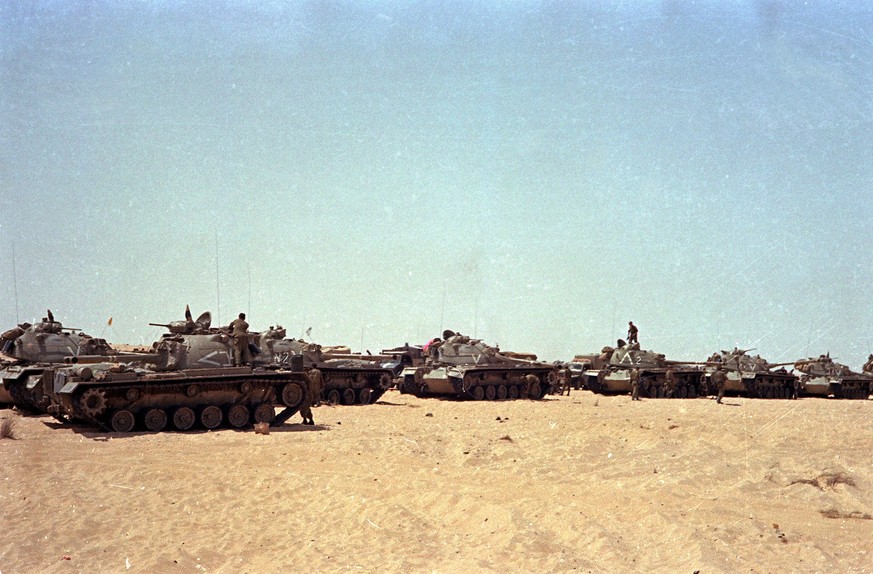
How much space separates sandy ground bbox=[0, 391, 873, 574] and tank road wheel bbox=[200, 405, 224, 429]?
40.3 inches

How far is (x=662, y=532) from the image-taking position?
34.5 feet

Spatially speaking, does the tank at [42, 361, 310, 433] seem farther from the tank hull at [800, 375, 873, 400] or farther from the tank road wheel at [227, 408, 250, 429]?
the tank hull at [800, 375, 873, 400]

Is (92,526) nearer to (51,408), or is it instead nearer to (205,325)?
(51,408)

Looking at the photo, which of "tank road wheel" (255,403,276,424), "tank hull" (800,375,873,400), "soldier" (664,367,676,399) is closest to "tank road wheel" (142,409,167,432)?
"tank road wheel" (255,403,276,424)

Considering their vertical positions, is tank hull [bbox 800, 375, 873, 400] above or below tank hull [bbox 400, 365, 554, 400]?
below

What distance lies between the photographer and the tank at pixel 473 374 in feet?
103

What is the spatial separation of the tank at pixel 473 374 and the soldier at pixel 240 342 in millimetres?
11977

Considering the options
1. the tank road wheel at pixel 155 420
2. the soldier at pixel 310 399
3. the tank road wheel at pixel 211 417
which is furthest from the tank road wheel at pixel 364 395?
the tank road wheel at pixel 155 420

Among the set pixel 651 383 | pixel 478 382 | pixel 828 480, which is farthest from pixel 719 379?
pixel 828 480

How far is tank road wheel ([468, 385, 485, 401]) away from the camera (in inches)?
1245

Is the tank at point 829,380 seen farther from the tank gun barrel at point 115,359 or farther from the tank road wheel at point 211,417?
the tank gun barrel at point 115,359

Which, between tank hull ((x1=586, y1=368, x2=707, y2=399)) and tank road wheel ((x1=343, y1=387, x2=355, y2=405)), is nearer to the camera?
tank road wheel ((x1=343, y1=387, x2=355, y2=405))

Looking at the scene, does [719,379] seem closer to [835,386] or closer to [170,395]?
[835,386]

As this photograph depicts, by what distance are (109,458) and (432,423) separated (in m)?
8.64
